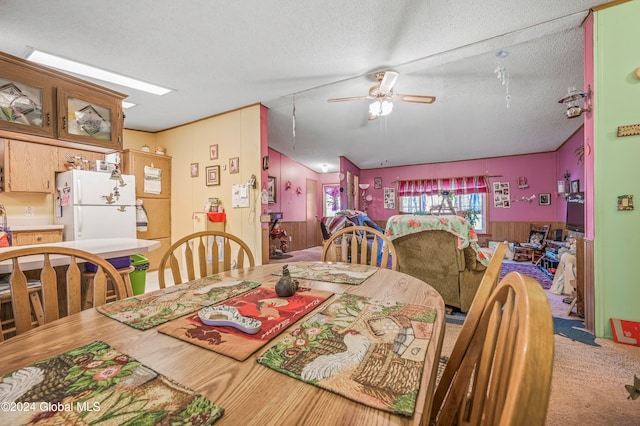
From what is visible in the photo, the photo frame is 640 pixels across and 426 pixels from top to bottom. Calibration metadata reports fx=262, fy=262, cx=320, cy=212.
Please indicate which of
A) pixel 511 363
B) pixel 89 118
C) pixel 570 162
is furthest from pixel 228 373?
pixel 570 162

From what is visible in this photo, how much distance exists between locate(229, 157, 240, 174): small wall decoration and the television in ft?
15.9

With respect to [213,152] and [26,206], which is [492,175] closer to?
[213,152]

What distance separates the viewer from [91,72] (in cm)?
294

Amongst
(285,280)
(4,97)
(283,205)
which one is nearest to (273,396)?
(285,280)

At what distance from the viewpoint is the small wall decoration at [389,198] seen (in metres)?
8.02

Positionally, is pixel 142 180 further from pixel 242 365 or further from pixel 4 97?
pixel 242 365

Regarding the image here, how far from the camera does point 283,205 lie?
6965 mm

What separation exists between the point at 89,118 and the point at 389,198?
7.09m

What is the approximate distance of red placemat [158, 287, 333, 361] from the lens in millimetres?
694

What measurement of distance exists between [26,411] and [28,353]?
0.28m

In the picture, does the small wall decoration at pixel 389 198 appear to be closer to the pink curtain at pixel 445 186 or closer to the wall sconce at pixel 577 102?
the pink curtain at pixel 445 186

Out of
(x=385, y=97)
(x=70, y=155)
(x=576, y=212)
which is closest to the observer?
(x=385, y=97)

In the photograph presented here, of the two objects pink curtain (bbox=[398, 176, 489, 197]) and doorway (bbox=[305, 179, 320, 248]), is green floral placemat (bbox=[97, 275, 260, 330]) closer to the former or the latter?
doorway (bbox=[305, 179, 320, 248])

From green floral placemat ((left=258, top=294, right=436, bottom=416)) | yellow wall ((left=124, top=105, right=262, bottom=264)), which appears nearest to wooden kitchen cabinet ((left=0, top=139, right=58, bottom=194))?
yellow wall ((left=124, top=105, right=262, bottom=264))
